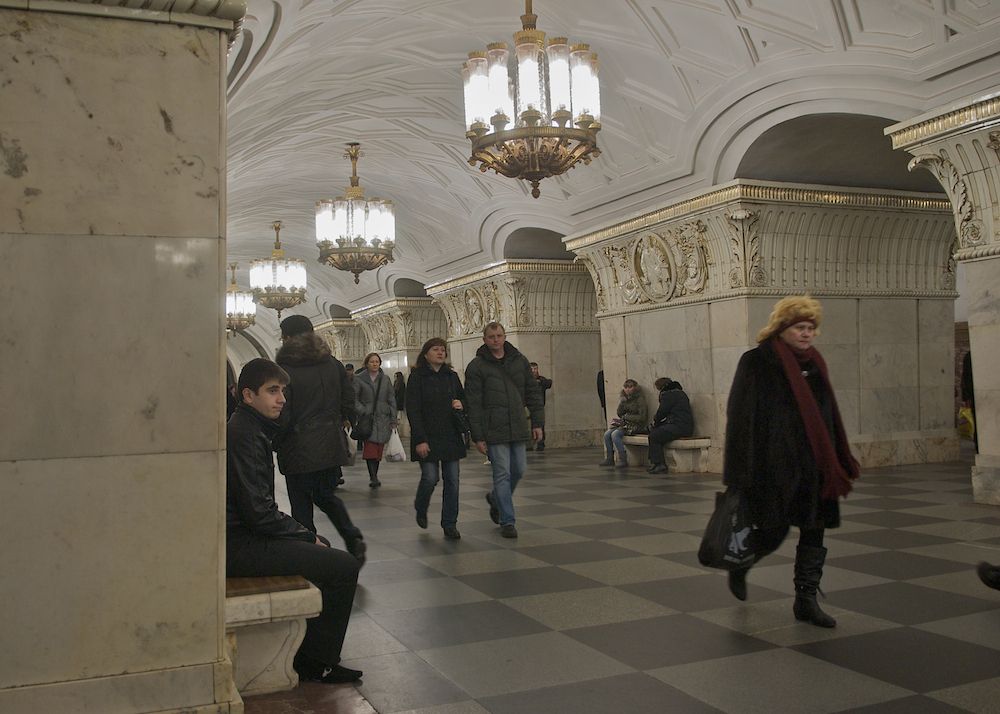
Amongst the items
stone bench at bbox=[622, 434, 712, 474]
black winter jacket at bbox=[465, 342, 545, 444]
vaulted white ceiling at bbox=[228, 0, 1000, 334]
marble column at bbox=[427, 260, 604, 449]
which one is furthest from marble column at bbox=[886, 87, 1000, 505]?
marble column at bbox=[427, 260, 604, 449]

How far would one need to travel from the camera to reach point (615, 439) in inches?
476

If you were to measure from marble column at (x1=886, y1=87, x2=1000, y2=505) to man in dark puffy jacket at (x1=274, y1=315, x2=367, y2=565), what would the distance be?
5.43 metres

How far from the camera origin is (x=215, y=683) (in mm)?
2766

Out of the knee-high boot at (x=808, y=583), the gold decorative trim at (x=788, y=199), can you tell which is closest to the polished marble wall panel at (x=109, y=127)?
the knee-high boot at (x=808, y=583)

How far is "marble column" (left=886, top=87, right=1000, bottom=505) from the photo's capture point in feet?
24.2

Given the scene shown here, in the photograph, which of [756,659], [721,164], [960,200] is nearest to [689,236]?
[721,164]

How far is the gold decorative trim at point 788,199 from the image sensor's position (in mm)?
10109

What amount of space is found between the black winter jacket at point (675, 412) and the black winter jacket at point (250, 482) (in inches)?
310

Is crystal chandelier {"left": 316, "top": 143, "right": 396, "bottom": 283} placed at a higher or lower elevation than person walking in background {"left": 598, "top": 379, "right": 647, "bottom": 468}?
higher

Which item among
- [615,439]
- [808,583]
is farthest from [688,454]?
[808,583]

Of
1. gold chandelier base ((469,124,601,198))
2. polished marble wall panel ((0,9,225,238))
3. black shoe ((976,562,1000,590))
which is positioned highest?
gold chandelier base ((469,124,601,198))

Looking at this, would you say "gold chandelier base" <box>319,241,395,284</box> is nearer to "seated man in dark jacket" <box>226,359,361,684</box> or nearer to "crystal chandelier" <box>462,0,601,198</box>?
"crystal chandelier" <box>462,0,601,198</box>

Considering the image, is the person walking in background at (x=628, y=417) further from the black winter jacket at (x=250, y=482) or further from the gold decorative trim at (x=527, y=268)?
the black winter jacket at (x=250, y=482)

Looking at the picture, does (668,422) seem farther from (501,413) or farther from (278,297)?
(278,297)
